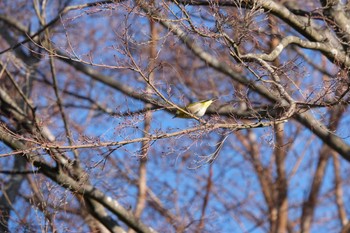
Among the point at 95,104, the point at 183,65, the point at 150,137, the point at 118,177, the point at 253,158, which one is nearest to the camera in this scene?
the point at 150,137

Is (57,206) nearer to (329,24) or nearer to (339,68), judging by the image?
(339,68)

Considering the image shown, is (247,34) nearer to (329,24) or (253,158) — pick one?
(329,24)

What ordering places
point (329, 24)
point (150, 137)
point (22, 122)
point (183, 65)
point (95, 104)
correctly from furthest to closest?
point (183, 65), point (95, 104), point (22, 122), point (329, 24), point (150, 137)

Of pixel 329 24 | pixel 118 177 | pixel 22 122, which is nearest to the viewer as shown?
pixel 329 24

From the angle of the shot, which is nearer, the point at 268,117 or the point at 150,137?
the point at 150,137

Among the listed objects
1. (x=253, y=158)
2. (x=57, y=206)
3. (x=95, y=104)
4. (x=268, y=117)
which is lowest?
(x=57, y=206)

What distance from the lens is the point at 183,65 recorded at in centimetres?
1234

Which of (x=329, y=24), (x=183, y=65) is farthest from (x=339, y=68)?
(x=183, y=65)

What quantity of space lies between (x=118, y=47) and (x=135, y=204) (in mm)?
5083

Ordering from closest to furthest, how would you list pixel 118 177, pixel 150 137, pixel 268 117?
pixel 150 137 < pixel 268 117 < pixel 118 177

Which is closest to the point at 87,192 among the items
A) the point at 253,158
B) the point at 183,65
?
the point at 183,65

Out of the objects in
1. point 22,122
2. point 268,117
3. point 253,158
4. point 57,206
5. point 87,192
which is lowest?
point 57,206

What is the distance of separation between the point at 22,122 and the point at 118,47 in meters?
3.13

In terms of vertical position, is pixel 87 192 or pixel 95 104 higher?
pixel 95 104
